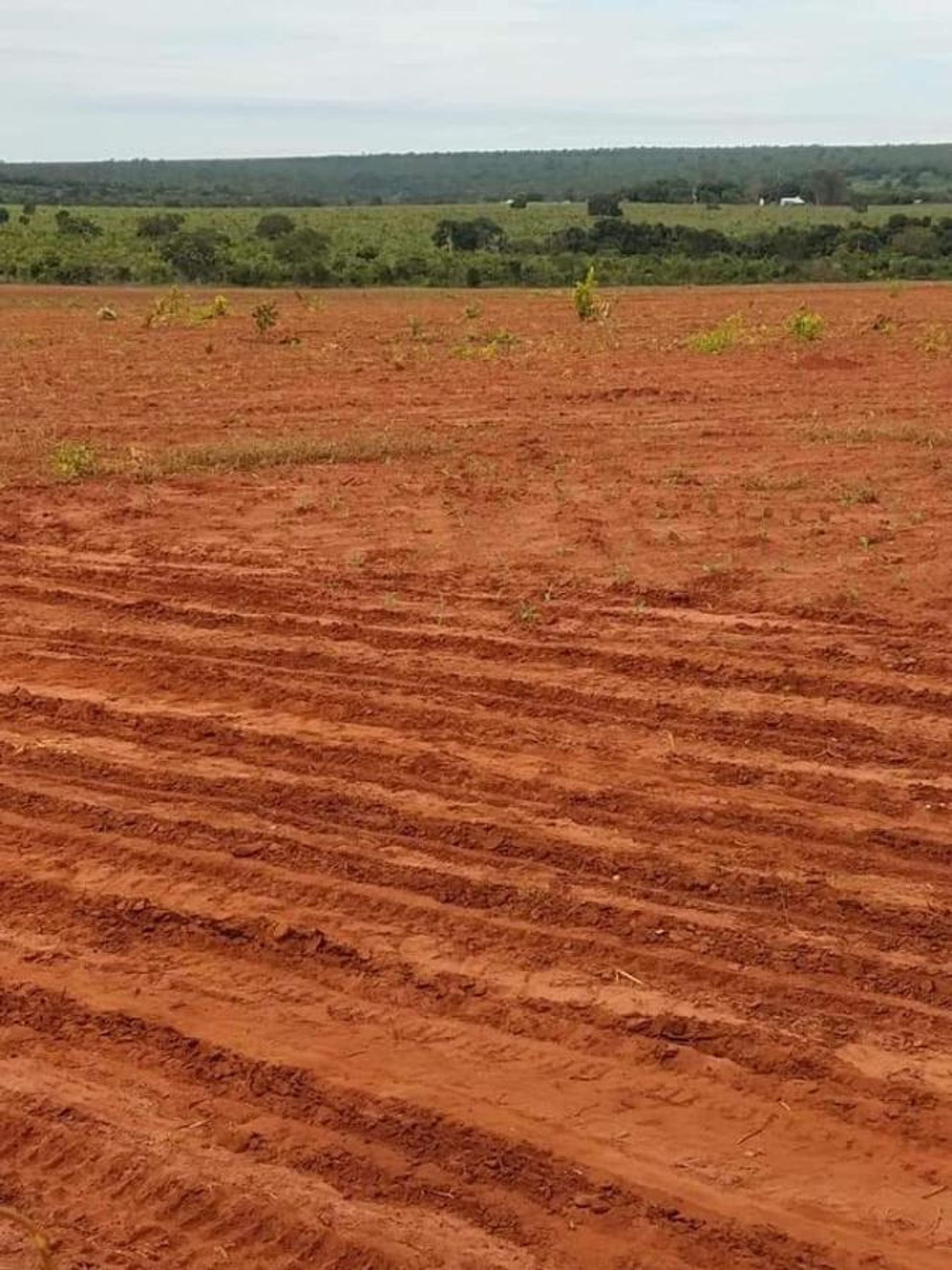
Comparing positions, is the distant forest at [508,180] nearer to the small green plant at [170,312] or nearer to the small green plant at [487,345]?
the small green plant at [170,312]

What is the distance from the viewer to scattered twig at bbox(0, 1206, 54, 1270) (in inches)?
128

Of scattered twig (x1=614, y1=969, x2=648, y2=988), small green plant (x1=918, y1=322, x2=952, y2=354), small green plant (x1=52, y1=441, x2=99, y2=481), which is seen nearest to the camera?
scattered twig (x1=614, y1=969, x2=648, y2=988)

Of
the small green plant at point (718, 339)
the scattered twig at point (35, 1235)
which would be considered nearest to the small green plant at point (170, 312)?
the small green plant at point (718, 339)

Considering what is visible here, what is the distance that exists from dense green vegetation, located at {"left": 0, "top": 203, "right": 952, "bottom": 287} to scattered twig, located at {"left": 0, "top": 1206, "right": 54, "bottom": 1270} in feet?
108

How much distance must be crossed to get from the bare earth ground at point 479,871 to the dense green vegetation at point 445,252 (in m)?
27.0

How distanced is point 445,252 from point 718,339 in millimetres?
26844

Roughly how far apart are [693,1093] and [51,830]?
2.49 meters

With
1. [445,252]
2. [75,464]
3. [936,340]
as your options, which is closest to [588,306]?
[936,340]

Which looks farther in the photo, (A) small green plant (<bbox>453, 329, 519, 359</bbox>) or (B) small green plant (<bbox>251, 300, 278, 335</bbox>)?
(B) small green plant (<bbox>251, 300, 278, 335</bbox>)

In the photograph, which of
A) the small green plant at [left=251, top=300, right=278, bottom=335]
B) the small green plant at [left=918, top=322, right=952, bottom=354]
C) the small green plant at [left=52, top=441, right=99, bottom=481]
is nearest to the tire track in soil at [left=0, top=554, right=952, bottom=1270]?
the small green plant at [left=52, top=441, right=99, bottom=481]

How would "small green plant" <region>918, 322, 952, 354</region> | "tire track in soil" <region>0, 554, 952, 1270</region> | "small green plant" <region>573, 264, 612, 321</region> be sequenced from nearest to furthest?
"tire track in soil" <region>0, 554, 952, 1270</region> → "small green plant" <region>918, 322, 952, 354</region> → "small green plant" <region>573, 264, 612, 321</region>

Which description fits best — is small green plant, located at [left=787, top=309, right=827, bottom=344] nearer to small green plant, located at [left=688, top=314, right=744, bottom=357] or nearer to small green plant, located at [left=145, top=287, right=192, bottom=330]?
small green plant, located at [left=688, top=314, right=744, bottom=357]

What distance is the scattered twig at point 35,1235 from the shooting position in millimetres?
3240

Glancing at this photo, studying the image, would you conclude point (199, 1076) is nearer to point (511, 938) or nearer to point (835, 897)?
point (511, 938)
